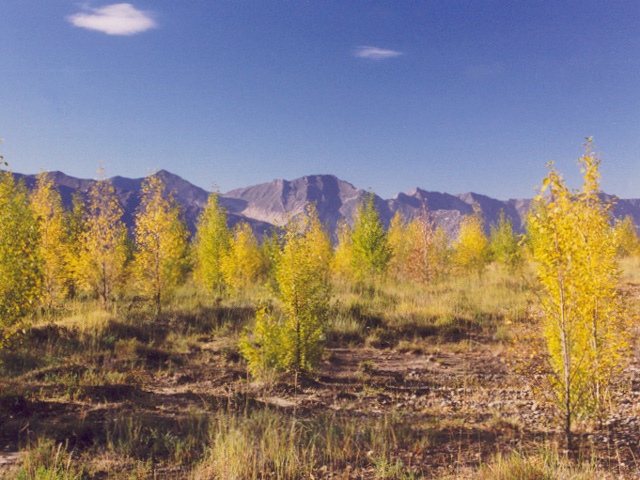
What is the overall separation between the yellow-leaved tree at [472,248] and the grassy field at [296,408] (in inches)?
599

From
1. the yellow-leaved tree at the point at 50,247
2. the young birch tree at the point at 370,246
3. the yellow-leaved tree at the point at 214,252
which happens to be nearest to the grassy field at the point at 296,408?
the yellow-leaved tree at the point at 50,247

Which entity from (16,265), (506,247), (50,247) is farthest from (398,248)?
(16,265)

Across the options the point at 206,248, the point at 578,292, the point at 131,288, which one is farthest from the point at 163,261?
the point at 578,292

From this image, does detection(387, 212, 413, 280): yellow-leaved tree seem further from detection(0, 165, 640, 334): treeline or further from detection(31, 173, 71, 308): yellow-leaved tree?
detection(31, 173, 71, 308): yellow-leaved tree

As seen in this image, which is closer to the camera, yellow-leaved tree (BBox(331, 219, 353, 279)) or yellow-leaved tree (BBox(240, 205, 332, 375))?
yellow-leaved tree (BBox(240, 205, 332, 375))

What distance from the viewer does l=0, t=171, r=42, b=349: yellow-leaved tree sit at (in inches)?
230

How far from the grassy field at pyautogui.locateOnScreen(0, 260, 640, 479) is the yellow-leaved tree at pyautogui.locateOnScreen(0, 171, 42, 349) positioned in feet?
4.73

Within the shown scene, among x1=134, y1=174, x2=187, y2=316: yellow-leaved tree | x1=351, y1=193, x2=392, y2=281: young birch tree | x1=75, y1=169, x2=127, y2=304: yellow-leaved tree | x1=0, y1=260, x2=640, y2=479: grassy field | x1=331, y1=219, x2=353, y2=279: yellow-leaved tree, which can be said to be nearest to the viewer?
x1=0, y1=260, x2=640, y2=479: grassy field

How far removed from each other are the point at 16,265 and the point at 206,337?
5791 mm

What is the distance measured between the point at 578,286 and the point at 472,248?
23.0 metres

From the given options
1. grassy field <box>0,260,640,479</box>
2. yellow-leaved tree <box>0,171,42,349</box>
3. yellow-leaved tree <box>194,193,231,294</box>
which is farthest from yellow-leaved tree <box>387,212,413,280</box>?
yellow-leaved tree <box>0,171,42,349</box>

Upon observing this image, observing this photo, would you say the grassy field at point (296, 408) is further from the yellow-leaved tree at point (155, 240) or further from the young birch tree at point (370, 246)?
the young birch tree at point (370, 246)

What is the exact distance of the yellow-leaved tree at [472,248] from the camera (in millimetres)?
26594

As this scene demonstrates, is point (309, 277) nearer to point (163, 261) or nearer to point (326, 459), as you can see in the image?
point (326, 459)
